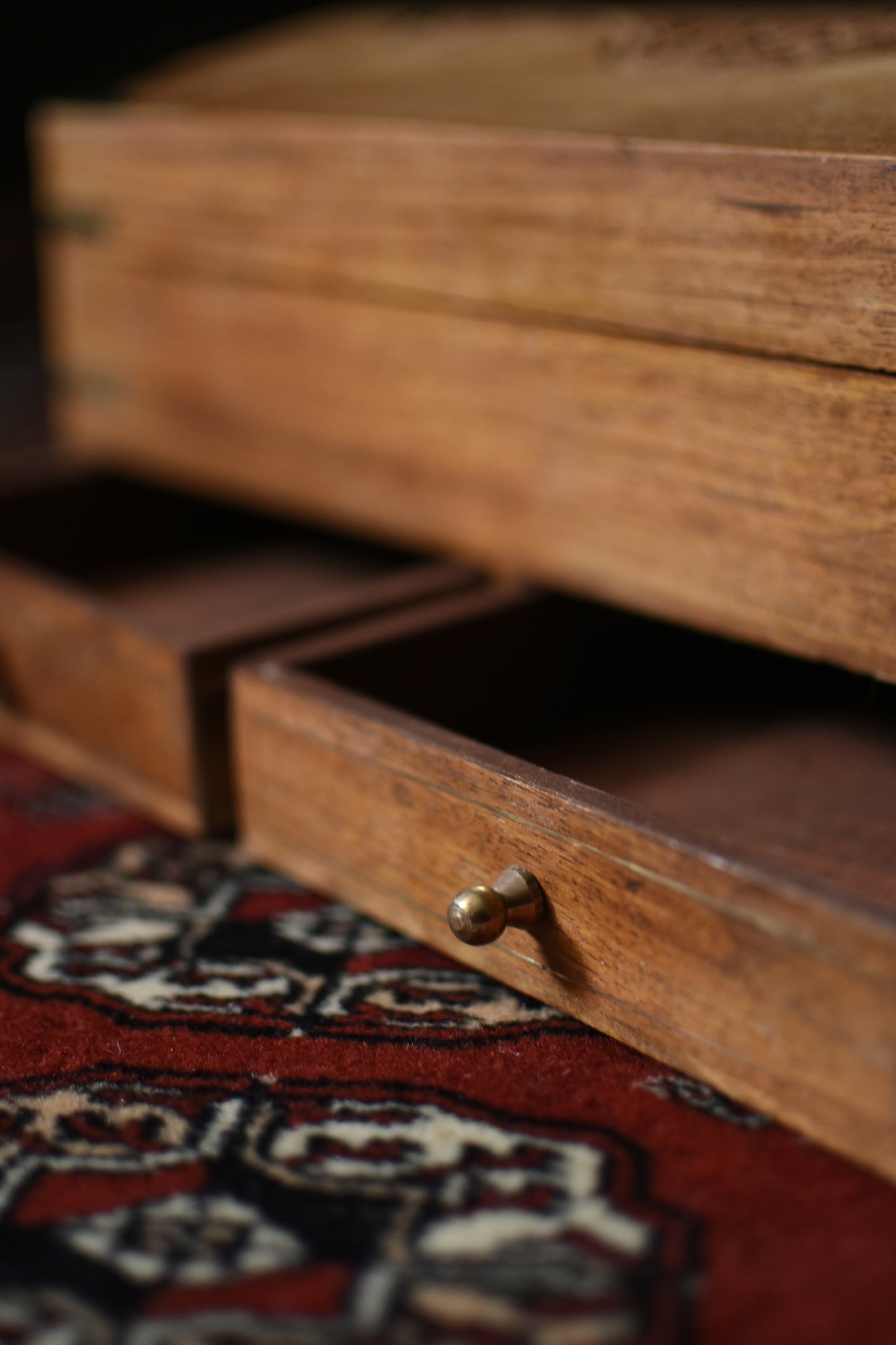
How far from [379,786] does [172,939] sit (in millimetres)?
190

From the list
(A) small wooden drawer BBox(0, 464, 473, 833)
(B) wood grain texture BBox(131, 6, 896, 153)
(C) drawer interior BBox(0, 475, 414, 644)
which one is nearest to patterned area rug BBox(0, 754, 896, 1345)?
(A) small wooden drawer BBox(0, 464, 473, 833)

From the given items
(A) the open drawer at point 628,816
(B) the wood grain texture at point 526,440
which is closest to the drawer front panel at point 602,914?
(A) the open drawer at point 628,816

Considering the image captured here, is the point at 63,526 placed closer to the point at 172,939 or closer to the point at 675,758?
the point at 172,939

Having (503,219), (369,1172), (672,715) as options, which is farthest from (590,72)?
(369,1172)

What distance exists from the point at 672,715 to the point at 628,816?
366mm

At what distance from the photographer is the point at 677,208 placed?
904mm

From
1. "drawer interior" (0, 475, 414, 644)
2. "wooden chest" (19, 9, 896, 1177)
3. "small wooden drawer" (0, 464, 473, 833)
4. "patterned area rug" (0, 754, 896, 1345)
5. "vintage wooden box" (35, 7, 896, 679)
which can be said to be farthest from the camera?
"drawer interior" (0, 475, 414, 644)

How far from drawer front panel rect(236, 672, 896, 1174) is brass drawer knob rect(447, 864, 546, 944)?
0.01 meters

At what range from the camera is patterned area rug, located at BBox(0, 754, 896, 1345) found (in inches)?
23.8

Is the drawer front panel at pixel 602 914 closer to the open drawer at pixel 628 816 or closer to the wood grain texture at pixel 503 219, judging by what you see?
the open drawer at pixel 628 816

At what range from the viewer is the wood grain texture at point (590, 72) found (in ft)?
2.98

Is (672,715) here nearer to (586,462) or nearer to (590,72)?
(586,462)

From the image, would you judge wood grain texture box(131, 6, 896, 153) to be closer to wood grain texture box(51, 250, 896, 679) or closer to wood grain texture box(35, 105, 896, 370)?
wood grain texture box(35, 105, 896, 370)

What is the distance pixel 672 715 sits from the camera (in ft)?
3.53
